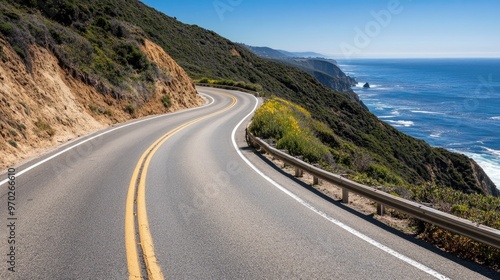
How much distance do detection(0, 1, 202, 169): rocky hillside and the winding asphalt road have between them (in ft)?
9.70

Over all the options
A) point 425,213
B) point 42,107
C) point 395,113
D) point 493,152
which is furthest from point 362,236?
point 395,113

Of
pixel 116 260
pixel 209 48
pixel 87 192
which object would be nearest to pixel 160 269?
pixel 116 260

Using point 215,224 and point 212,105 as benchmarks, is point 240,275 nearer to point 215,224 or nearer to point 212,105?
point 215,224

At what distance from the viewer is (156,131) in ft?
59.2

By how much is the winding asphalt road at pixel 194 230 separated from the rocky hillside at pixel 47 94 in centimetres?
296

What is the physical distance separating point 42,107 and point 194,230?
12.6 metres

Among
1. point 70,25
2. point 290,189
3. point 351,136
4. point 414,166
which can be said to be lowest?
point 414,166

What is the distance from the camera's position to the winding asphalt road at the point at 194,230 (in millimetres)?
4492

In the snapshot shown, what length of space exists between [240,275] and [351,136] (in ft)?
129

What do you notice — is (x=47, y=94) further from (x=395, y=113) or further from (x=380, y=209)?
(x=395, y=113)

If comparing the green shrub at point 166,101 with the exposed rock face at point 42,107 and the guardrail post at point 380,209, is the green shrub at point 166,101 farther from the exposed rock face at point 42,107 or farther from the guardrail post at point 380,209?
the guardrail post at point 380,209

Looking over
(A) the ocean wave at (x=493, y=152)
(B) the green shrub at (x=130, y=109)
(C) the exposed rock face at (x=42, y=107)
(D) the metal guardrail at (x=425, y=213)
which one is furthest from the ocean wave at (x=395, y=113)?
(D) the metal guardrail at (x=425, y=213)

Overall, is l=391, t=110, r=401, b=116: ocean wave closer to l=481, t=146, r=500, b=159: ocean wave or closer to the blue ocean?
the blue ocean

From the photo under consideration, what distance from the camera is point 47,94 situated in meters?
16.4
